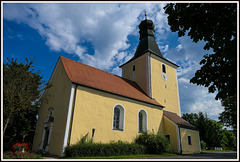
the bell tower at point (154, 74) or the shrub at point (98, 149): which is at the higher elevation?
the bell tower at point (154, 74)

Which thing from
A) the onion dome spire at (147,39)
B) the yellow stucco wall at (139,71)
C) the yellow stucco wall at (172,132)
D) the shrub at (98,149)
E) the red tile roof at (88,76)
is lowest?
the shrub at (98,149)

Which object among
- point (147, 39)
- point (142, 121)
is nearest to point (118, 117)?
point (142, 121)

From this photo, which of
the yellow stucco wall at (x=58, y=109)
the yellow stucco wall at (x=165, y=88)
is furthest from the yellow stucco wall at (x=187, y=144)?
the yellow stucco wall at (x=58, y=109)

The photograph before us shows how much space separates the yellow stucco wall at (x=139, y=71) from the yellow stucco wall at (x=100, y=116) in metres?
5.68

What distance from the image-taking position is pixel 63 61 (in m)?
15.9

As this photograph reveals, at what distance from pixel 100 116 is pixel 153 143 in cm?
545

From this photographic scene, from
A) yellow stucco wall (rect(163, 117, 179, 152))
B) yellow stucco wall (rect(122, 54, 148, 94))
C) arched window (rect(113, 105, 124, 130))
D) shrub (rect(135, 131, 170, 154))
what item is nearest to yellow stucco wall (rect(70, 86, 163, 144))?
arched window (rect(113, 105, 124, 130))

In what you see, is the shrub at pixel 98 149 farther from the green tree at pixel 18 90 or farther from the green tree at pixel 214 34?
the green tree at pixel 214 34

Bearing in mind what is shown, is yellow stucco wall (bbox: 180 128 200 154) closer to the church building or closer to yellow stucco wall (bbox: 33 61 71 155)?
the church building

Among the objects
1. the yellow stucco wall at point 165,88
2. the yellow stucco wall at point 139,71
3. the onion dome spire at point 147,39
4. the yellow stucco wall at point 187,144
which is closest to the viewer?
the yellow stucco wall at point 187,144

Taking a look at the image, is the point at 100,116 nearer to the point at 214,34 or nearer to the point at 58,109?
the point at 58,109

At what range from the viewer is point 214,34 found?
7.08m

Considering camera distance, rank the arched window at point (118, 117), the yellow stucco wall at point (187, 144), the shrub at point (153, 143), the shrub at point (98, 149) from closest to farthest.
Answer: the shrub at point (98, 149) < the shrub at point (153, 143) < the arched window at point (118, 117) < the yellow stucco wall at point (187, 144)

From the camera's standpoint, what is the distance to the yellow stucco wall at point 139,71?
2150 centimetres
